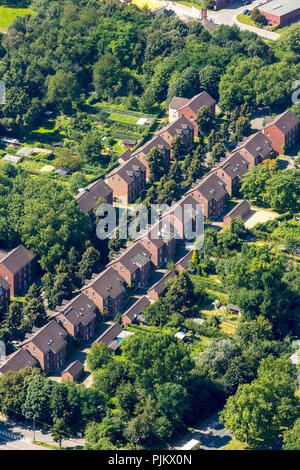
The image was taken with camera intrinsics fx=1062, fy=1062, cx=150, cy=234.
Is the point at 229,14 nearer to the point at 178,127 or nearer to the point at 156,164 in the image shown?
the point at 178,127

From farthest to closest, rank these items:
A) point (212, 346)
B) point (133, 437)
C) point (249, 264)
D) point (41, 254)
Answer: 1. point (41, 254)
2. point (249, 264)
3. point (212, 346)
4. point (133, 437)

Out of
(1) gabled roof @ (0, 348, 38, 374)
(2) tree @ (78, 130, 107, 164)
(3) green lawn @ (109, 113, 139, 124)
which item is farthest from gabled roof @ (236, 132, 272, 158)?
(1) gabled roof @ (0, 348, 38, 374)

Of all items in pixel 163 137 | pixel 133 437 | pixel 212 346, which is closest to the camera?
pixel 133 437

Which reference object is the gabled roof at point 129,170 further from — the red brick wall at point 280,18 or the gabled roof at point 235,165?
the red brick wall at point 280,18

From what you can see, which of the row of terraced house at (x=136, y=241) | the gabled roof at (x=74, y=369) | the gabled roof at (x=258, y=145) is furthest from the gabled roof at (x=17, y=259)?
the gabled roof at (x=258, y=145)

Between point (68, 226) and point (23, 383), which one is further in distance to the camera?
point (68, 226)

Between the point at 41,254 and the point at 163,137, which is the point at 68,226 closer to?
the point at 41,254

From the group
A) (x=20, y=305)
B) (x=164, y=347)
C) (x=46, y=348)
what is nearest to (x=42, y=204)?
(x=20, y=305)

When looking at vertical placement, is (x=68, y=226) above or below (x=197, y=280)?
above
